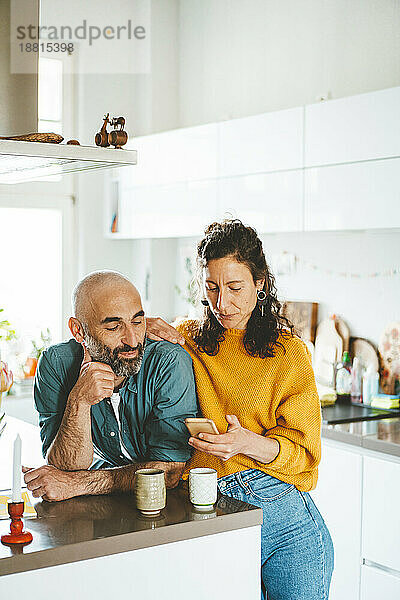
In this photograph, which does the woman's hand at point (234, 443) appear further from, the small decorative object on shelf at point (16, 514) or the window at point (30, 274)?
the window at point (30, 274)

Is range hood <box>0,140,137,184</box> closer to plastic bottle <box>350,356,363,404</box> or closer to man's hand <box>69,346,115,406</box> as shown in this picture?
man's hand <box>69,346,115,406</box>

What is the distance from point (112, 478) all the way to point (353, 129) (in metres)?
2.07

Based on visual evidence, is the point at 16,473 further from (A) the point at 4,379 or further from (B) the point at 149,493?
(A) the point at 4,379

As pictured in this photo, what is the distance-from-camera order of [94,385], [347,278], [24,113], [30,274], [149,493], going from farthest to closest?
[30,274] < [347,278] < [24,113] < [94,385] < [149,493]

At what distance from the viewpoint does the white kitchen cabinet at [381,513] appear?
3061mm

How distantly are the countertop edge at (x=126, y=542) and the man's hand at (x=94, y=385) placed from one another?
374 mm

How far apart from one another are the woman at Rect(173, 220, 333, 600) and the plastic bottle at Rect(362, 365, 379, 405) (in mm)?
1778

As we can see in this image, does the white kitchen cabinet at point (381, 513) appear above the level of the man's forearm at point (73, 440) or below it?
below

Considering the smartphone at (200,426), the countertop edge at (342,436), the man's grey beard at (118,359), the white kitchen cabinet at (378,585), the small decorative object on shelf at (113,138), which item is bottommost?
the white kitchen cabinet at (378,585)

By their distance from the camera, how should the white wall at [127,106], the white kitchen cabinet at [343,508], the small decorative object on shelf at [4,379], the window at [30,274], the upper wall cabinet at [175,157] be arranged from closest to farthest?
the small decorative object on shelf at [4,379], the white kitchen cabinet at [343,508], the upper wall cabinet at [175,157], the window at [30,274], the white wall at [127,106]

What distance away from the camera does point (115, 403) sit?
2145mm

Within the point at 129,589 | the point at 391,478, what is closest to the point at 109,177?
the point at 391,478

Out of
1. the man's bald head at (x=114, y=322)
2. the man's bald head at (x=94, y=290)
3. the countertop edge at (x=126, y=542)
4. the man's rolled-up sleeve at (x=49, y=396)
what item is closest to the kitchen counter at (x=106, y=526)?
the countertop edge at (x=126, y=542)

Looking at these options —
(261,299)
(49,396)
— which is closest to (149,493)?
(49,396)
